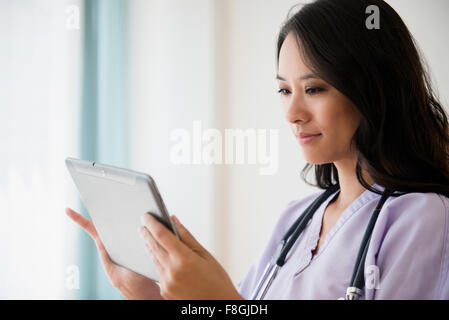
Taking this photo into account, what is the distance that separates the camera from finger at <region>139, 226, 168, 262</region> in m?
0.73

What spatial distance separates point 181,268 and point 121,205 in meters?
0.15

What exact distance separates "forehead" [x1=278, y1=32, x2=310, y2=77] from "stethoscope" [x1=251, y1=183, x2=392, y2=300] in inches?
10.7

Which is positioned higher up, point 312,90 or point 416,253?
point 312,90

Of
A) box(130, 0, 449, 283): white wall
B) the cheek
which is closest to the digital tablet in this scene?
the cheek

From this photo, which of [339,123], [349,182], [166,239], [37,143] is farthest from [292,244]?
[37,143]

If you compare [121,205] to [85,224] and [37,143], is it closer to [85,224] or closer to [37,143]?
[85,224]

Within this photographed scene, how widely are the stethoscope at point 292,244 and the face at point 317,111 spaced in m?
0.12

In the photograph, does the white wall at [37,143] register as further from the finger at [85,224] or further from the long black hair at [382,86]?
the long black hair at [382,86]

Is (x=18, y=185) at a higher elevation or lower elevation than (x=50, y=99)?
lower

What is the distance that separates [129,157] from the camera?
182 cm

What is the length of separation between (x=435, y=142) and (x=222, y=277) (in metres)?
0.47

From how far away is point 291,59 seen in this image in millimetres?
944

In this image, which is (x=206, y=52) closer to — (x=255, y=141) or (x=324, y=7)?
(x=255, y=141)
